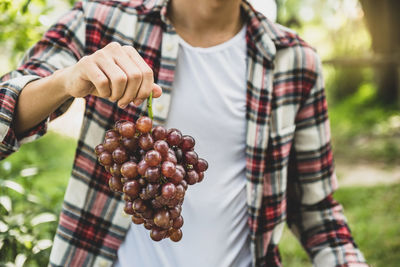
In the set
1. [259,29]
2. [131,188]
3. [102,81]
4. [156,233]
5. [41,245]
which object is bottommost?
[41,245]

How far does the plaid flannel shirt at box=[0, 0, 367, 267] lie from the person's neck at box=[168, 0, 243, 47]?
0.30 ft

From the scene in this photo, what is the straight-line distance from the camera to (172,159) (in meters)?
0.97

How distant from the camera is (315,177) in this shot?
1.82 meters

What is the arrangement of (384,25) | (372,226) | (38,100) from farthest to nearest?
(384,25)
(372,226)
(38,100)

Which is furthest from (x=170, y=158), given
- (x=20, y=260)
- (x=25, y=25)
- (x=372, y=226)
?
(x=372, y=226)

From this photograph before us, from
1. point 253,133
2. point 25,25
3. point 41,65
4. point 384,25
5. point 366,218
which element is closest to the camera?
point 41,65

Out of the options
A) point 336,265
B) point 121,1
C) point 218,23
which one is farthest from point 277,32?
point 336,265

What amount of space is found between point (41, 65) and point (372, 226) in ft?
13.6

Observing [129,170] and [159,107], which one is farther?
[159,107]

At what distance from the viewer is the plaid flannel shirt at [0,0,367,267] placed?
1.55m

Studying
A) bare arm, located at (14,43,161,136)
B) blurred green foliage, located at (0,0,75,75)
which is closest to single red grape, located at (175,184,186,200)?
bare arm, located at (14,43,161,136)

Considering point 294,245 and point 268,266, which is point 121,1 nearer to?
point 268,266

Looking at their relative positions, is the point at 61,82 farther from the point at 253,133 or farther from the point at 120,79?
the point at 253,133

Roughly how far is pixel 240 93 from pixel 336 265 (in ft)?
2.61
